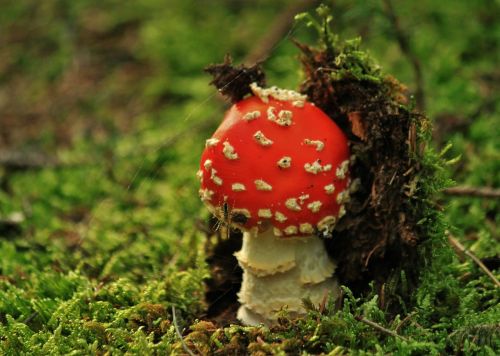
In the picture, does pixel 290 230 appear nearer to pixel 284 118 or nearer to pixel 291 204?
pixel 291 204

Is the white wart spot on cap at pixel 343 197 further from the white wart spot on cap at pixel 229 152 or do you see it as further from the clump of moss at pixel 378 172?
the white wart spot on cap at pixel 229 152

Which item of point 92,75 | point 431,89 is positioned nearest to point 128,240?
point 431,89

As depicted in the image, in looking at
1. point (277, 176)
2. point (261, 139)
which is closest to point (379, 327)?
point (277, 176)

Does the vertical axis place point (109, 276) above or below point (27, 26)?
below

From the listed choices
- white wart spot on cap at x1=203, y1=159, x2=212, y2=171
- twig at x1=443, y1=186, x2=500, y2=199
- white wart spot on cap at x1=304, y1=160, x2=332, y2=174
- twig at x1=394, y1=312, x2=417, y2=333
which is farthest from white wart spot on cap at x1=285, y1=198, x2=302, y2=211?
twig at x1=443, y1=186, x2=500, y2=199

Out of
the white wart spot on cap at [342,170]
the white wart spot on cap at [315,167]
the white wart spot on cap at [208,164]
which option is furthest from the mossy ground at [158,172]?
the white wart spot on cap at [315,167]

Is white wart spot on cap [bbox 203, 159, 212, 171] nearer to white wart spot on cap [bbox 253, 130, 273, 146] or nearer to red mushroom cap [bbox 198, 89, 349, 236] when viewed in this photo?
red mushroom cap [bbox 198, 89, 349, 236]

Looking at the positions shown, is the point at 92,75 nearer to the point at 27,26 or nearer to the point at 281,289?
the point at 27,26
